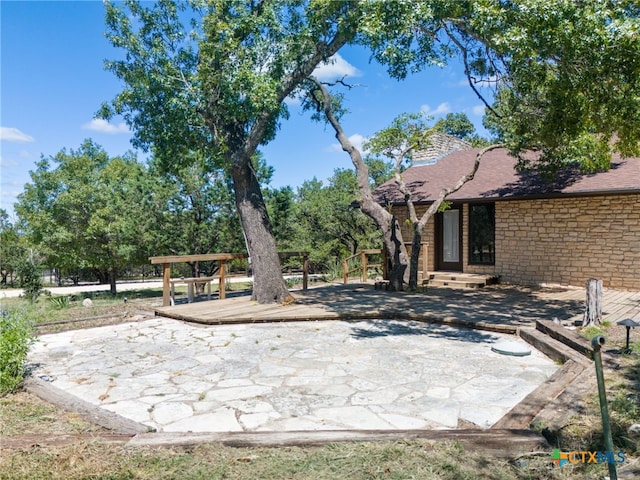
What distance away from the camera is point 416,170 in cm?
1641

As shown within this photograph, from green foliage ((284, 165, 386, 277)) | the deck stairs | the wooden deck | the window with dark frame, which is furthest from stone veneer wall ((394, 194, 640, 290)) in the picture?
green foliage ((284, 165, 386, 277))

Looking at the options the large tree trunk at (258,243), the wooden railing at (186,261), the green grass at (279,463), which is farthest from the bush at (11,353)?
the large tree trunk at (258,243)

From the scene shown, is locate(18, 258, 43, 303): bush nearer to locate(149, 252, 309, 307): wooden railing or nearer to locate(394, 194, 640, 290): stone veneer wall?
locate(149, 252, 309, 307): wooden railing

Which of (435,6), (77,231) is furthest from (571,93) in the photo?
(77,231)

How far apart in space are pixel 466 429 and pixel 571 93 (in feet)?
18.2

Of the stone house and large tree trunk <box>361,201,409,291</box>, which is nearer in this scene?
the stone house

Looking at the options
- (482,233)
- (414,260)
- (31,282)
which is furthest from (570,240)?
(31,282)

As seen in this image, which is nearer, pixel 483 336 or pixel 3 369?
pixel 3 369

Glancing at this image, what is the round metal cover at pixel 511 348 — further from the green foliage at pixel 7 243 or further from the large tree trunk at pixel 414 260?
the green foliage at pixel 7 243

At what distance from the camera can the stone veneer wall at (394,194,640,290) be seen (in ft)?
33.9

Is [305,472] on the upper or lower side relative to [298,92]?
lower

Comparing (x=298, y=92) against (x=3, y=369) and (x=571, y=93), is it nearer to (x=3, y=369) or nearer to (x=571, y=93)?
(x=571, y=93)

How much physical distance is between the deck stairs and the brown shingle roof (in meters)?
2.19

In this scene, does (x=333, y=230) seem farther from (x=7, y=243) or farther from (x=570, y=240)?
(x=7, y=243)
